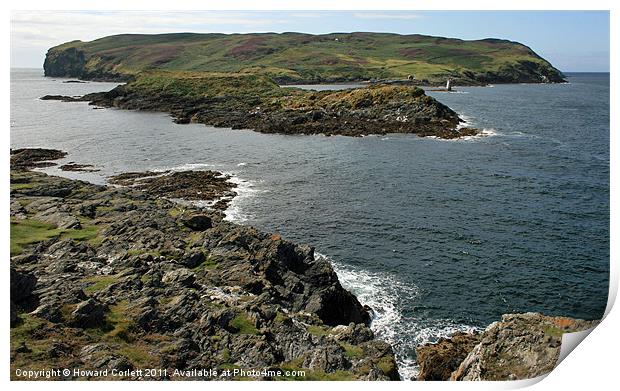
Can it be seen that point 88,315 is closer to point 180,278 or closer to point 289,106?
point 180,278

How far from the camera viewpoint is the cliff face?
937 inches

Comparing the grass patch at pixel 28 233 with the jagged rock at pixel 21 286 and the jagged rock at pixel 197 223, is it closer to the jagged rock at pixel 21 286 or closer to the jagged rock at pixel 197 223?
the jagged rock at pixel 21 286

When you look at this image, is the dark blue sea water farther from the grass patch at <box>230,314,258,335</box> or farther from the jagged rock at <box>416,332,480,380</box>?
the grass patch at <box>230,314,258,335</box>

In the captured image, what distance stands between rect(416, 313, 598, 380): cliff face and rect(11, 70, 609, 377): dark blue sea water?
2.46m

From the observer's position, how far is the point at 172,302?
1104 inches

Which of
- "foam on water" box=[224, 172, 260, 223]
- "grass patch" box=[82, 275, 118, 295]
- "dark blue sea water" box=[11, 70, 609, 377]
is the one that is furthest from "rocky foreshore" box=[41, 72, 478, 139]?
"grass patch" box=[82, 275, 118, 295]

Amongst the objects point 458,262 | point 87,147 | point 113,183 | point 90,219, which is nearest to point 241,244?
point 90,219

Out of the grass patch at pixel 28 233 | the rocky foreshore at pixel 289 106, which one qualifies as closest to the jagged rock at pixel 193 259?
the grass patch at pixel 28 233

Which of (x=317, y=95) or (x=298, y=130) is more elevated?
(x=317, y=95)

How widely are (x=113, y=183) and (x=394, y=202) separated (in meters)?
37.6

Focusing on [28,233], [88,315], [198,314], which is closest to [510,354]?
[198,314]

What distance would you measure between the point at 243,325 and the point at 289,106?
10626 centimetres

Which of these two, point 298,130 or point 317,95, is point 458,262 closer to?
point 298,130
